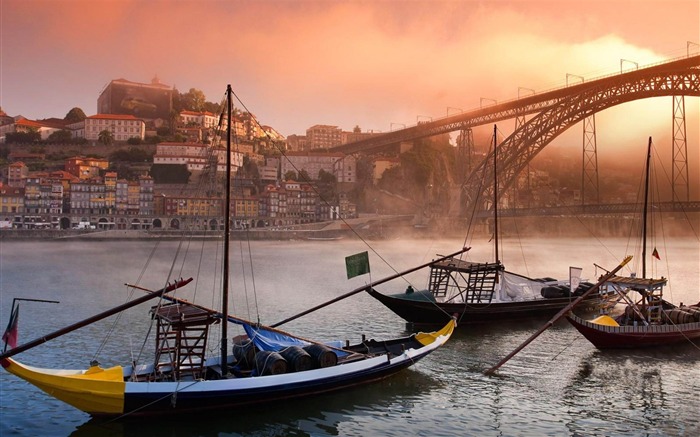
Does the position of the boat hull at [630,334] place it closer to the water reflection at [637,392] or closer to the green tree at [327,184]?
the water reflection at [637,392]

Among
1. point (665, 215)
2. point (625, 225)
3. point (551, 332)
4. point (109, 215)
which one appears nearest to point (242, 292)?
point (551, 332)

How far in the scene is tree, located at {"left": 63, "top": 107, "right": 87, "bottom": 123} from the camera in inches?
3933

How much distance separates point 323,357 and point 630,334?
24.0 feet

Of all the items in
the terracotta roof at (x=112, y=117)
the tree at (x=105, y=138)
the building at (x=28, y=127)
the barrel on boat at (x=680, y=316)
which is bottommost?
the barrel on boat at (x=680, y=316)

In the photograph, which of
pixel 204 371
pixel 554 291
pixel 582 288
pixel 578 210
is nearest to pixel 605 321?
pixel 554 291

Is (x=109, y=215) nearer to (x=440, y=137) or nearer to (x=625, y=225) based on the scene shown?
(x=440, y=137)

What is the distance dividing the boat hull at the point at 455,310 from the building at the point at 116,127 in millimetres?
83841

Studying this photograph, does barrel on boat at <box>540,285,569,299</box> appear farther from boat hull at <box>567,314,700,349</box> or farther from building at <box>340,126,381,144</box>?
building at <box>340,126,381,144</box>

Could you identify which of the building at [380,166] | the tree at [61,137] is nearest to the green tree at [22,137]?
the tree at [61,137]

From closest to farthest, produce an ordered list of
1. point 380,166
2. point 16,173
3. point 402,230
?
point 402,230 < point 16,173 < point 380,166

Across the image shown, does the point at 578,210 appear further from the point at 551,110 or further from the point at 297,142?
the point at 297,142

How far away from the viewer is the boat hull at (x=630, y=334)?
1338 centimetres

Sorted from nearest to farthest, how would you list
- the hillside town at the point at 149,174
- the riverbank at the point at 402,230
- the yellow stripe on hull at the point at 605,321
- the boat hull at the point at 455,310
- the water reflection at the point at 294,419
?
the water reflection at the point at 294,419 → the yellow stripe on hull at the point at 605,321 → the boat hull at the point at 455,310 → the riverbank at the point at 402,230 → the hillside town at the point at 149,174

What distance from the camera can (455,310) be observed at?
630 inches
